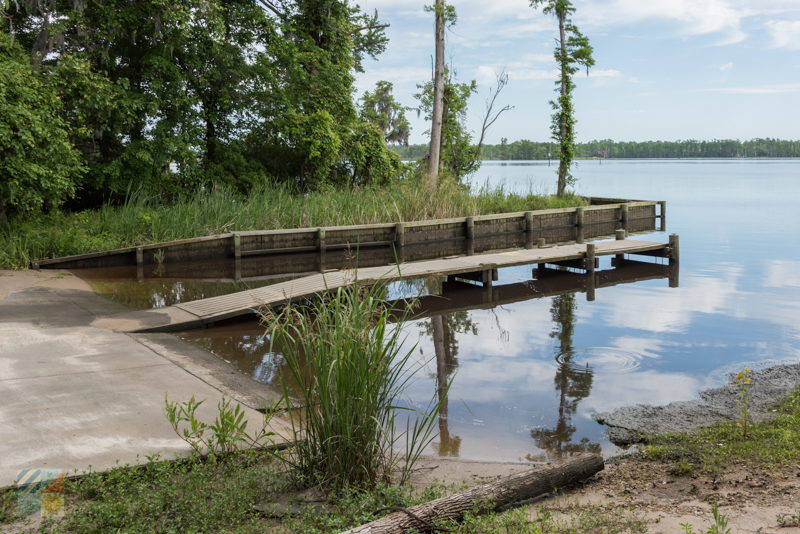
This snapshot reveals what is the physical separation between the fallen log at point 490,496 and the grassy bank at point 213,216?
1134 cm

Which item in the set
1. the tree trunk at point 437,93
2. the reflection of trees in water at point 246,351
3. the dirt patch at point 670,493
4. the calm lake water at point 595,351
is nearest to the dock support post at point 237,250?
the calm lake water at point 595,351

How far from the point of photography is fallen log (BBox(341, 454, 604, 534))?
3.66 metres

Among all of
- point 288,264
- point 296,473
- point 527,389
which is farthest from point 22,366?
point 288,264

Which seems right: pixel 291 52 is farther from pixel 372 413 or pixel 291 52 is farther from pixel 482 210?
pixel 372 413

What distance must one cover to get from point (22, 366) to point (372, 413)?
4143 mm

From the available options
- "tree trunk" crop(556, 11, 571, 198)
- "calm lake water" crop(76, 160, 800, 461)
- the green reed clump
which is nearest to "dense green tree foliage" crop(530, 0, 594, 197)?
"tree trunk" crop(556, 11, 571, 198)

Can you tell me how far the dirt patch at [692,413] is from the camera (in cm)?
632

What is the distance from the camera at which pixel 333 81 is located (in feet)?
72.4

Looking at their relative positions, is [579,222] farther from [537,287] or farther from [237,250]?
[237,250]

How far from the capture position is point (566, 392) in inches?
297

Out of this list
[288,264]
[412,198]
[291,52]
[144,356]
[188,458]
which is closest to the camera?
[188,458]

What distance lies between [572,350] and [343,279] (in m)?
3.13

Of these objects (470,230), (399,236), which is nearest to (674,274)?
(470,230)

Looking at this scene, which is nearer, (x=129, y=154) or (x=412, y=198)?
(x=129, y=154)
